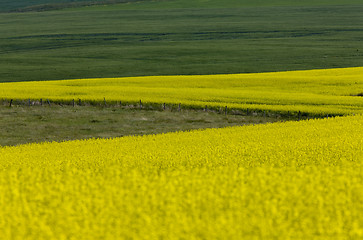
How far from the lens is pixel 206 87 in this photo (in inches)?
1718

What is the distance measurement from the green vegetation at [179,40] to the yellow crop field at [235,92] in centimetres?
1582

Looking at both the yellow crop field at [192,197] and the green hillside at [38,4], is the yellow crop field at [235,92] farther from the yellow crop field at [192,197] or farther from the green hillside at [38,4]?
the green hillside at [38,4]

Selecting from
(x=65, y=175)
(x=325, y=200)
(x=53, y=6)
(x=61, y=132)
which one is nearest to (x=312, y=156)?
(x=325, y=200)

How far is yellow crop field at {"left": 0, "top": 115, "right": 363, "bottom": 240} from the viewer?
782 cm

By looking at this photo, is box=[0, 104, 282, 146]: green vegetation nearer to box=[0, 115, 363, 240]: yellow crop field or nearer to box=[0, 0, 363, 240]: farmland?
box=[0, 0, 363, 240]: farmland

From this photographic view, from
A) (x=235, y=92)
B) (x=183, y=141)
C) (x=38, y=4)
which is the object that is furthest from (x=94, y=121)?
(x=38, y=4)

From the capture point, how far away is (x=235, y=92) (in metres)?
37.1

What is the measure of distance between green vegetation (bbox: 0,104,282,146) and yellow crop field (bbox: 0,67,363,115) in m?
1.64

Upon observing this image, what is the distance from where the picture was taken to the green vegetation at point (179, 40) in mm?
66000

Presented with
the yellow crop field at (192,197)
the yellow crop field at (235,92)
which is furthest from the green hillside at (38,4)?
the yellow crop field at (192,197)

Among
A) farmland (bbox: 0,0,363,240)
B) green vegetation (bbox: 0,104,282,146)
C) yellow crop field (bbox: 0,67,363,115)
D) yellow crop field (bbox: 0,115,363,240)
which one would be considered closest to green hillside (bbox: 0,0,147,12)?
farmland (bbox: 0,0,363,240)

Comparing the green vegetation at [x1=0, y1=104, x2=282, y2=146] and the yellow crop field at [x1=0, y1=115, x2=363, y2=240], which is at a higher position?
the yellow crop field at [x1=0, y1=115, x2=363, y2=240]

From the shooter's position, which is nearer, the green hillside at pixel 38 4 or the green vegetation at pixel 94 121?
the green vegetation at pixel 94 121

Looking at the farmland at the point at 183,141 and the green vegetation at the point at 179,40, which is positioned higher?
the farmland at the point at 183,141
